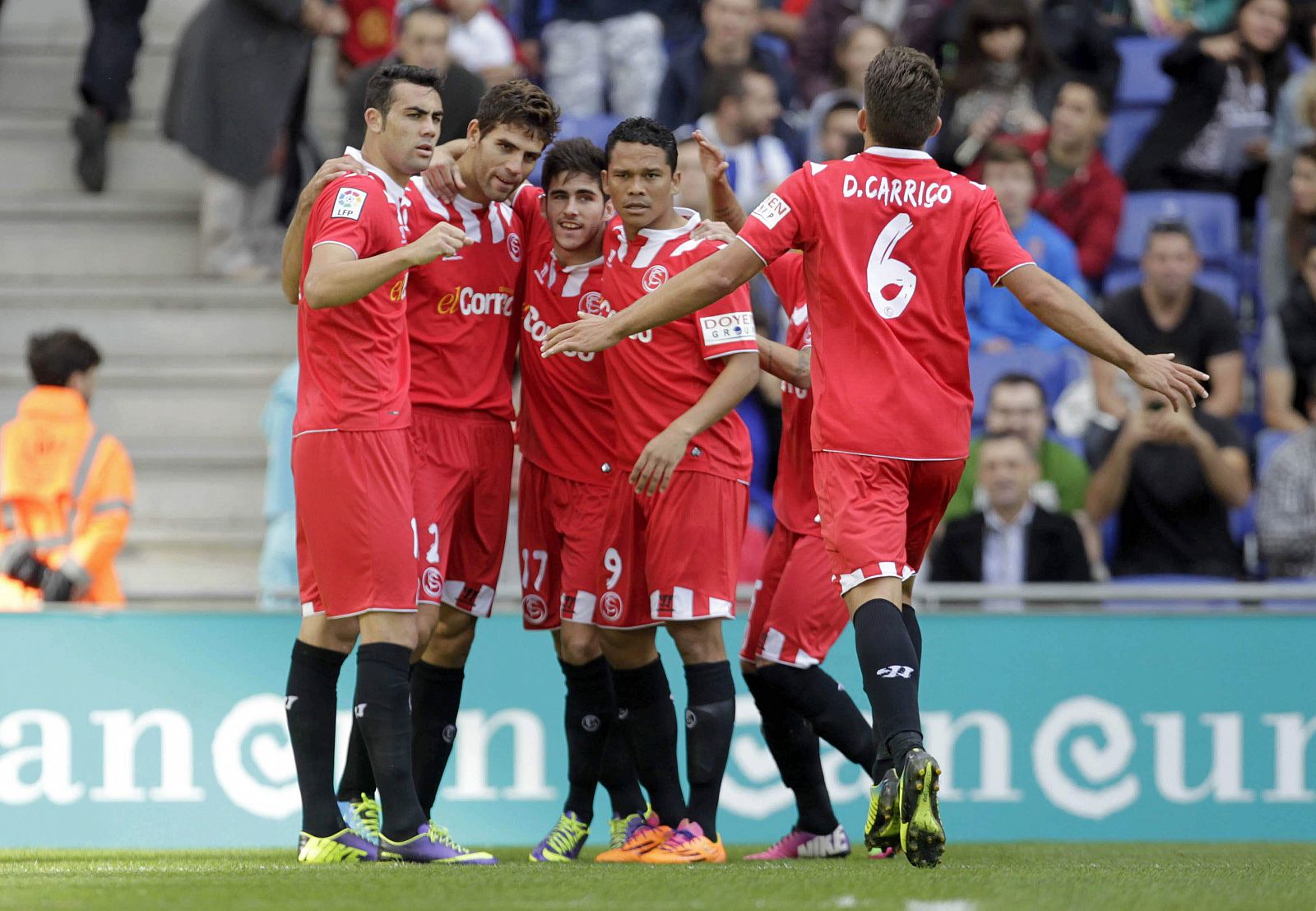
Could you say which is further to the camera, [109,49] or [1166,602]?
[109,49]

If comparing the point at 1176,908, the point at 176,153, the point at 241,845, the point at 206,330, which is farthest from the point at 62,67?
the point at 1176,908

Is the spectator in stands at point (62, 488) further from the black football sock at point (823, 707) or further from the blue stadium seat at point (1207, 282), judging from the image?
the blue stadium seat at point (1207, 282)

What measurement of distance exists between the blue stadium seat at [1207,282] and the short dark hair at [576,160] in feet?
15.0

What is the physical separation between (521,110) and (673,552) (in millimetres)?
1455

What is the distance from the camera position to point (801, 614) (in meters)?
6.07

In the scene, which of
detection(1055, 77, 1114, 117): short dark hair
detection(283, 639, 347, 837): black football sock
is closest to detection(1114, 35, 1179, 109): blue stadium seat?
Result: detection(1055, 77, 1114, 117): short dark hair

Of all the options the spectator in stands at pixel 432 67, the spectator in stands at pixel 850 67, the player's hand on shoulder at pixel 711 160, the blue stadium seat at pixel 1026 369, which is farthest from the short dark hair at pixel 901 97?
the spectator in stands at pixel 850 67

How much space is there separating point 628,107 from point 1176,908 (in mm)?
7689

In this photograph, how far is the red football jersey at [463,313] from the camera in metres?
6.02

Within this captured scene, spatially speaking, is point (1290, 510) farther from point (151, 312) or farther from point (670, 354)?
point (151, 312)

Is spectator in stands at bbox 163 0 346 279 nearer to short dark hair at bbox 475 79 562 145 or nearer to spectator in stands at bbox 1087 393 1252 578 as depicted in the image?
short dark hair at bbox 475 79 562 145

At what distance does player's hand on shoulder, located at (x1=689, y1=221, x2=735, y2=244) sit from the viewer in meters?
5.98

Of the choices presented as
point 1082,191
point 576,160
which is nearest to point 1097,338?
point 576,160

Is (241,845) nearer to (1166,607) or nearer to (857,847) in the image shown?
(857,847)
